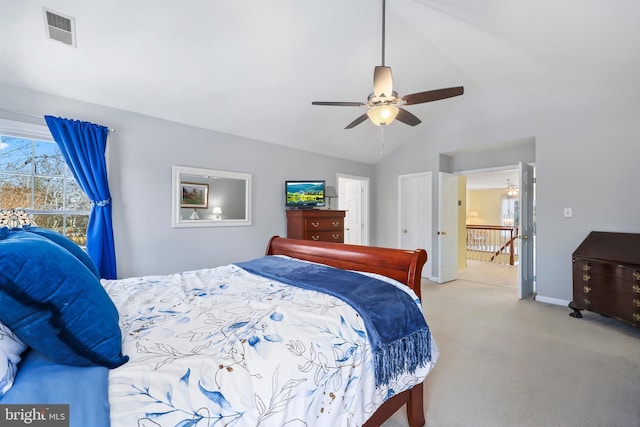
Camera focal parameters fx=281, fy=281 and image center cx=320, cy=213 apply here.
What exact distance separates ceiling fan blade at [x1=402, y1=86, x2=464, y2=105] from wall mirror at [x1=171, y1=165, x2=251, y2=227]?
256 cm

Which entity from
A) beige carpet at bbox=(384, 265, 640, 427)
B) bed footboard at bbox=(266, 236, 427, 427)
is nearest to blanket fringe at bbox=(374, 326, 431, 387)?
bed footboard at bbox=(266, 236, 427, 427)

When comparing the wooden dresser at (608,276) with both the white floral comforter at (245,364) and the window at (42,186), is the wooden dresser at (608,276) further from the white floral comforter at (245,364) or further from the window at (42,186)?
the window at (42,186)

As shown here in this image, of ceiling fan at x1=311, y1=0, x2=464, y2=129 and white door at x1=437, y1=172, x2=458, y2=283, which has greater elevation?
ceiling fan at x1=311, y1=0, x2=464, y2=129

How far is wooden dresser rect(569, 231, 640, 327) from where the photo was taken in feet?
9.38

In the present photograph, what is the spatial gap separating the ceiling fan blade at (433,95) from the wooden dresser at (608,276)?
2634mm

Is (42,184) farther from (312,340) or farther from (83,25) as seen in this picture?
(312,340)

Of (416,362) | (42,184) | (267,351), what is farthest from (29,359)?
(42,184)

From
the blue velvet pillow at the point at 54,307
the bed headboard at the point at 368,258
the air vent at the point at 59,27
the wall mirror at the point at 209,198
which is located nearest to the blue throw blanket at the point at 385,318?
the bed headboard at the point at 368,258

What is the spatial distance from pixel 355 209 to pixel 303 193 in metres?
1.91

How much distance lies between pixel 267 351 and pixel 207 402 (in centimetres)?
23

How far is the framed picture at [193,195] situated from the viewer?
11.6ft

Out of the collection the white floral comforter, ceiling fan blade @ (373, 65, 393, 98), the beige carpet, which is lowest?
the beige carpet

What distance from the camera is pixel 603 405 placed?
1828 mm

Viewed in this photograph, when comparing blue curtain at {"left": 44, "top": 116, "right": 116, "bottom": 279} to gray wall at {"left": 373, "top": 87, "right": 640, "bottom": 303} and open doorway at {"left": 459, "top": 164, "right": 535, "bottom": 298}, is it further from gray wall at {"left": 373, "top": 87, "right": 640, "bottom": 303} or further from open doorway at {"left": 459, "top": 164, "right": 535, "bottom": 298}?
open doorway at {"left": 459, "top": 164, "right": 535, "bottom": 298}
